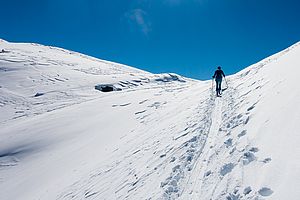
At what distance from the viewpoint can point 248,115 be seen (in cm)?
1095

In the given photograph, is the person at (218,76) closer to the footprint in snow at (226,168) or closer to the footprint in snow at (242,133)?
the footprint in snow at (242,133)

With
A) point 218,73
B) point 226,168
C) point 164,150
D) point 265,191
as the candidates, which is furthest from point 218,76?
point 265,191

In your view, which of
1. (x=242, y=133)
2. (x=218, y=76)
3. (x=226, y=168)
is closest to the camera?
(x=226, y=168)

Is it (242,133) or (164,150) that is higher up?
(242,133)

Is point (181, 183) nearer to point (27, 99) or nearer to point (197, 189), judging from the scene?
point (197, 189)

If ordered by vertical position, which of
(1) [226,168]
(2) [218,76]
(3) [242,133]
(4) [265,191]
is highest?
(2) [218,76]

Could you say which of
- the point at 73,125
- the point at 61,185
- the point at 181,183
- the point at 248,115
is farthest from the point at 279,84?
the point at 73,125

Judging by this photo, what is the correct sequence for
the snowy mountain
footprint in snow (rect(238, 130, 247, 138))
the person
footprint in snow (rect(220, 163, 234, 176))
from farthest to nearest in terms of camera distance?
the person
footprint in snow (rect(238, 130, 247, 138))
footprint in snow (rect(220, 163, 234, 176))
the snowy mountain

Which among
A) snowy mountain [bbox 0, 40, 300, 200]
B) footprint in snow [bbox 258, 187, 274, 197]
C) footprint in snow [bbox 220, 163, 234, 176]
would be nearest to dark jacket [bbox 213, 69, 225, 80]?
snowy mountain [bbox 0, 40, 300, 200]

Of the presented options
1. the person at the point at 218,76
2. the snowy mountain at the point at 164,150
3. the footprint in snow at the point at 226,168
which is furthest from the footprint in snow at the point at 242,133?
the person at the point at 218,76

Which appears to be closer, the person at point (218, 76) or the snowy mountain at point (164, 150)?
the snowy mountain at point (164, 150)

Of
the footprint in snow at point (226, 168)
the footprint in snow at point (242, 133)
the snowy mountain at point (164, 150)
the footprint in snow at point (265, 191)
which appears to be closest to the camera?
the footprint in snow at point (265, 191)

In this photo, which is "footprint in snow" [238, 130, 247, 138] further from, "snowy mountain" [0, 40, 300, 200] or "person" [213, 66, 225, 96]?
"person" [213, 66, 225, 96]

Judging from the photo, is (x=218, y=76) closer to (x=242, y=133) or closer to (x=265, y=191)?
(x=242, y=133)
